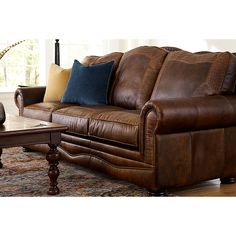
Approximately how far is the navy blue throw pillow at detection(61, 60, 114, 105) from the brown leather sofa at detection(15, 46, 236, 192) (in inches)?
5.9

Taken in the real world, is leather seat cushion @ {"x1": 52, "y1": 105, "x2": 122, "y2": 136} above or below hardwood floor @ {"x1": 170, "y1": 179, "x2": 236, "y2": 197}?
above

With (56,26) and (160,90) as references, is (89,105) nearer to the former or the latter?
(160,90)

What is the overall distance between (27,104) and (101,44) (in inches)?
82.8

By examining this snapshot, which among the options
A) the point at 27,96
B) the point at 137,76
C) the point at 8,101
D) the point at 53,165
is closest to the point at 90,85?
the point at 137,76

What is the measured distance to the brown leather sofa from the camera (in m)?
2.66

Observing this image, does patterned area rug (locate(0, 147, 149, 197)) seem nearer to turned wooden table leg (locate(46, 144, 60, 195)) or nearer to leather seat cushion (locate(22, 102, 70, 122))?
turned wooden table leg (locate(46, 144, 60, 195))

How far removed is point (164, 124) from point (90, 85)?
1.50 m

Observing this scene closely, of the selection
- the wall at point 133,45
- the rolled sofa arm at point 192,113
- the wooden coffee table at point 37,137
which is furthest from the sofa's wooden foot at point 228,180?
the wall at point 133,45

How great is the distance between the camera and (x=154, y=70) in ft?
11.9

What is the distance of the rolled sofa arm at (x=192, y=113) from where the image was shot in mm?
2580

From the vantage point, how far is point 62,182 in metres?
3.12

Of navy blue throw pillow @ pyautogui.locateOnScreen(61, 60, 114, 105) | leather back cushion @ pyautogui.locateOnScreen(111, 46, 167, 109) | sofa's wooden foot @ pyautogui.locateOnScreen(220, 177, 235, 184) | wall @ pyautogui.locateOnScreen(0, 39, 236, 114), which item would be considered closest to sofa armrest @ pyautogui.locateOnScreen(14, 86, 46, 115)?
navy blue throw pillow @ pyautogui.locateOnScreen(61, 60, 114, 105)

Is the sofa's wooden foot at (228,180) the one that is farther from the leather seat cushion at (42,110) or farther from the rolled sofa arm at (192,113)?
the leather seat cushion at (42,110)

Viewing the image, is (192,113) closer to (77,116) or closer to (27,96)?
(77,116)
